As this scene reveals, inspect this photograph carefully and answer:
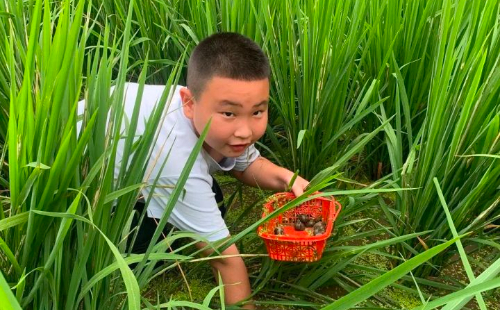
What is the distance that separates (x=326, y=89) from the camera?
1628mm

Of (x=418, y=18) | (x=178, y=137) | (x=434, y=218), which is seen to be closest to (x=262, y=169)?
(x=178, y=137)

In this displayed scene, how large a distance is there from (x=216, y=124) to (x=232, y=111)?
0.05m

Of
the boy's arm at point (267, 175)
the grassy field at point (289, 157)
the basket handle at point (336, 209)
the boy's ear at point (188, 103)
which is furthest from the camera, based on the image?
the boy's arm at point (267, 175)

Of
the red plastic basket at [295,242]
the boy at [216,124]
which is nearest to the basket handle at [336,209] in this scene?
the red plastic basket at [295,242]

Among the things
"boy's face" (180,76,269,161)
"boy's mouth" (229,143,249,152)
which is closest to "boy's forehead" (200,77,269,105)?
"boy's face" (180,76,269,161)

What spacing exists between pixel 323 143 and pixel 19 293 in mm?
1015

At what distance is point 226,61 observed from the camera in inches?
55.3

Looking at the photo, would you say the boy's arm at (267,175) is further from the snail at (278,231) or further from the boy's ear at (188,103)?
the boy's ear at (188,103)

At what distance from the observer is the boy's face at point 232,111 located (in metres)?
1.38

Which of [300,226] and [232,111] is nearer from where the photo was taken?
[232,111]

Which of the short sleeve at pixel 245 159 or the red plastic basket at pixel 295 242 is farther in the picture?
the short sleeve at pixel 245 159

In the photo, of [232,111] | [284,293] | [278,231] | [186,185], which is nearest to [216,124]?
[232,111]

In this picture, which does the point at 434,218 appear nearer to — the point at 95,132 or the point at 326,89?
the point at 326,89

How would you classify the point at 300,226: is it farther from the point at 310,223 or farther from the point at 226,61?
the point at 226,61
